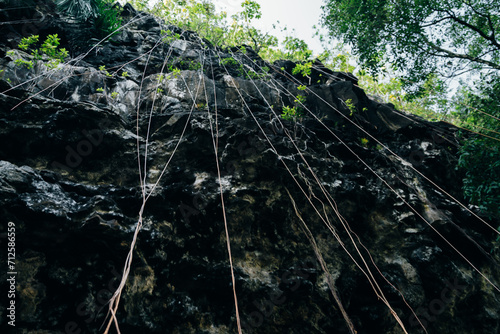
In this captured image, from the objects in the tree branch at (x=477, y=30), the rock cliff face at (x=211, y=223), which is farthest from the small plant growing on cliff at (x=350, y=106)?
the tree branch at (x=477, y=30)

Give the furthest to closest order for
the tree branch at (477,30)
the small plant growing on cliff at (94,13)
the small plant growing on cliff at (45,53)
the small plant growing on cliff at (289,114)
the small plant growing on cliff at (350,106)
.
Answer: the tree branch at (477,30), the small plant growing on cliff at (94,13), the small plant growing on cliff at (350,106), the small plant growing on cliff at (289,114), the small plant growing on cliff at (45,53)

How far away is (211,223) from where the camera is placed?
2.22 m

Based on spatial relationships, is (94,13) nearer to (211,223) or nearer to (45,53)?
(45,53)

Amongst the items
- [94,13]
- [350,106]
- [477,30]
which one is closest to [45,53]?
[94,13]

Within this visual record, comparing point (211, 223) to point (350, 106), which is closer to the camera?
point (211, 223)

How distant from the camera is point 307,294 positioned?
2.09m

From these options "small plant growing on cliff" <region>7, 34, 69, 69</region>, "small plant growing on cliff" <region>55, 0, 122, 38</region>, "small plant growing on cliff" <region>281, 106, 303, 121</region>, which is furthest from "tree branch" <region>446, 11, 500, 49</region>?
"small plant growing on cliff" <region>7, 34, 69, 69</region>

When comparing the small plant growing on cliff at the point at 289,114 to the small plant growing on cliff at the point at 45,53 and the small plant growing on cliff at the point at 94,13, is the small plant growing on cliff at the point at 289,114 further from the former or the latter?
the small plant growing on cliff at the point at 94,13

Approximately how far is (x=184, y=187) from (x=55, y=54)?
2.99 meters

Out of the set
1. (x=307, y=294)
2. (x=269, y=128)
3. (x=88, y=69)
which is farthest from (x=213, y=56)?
(x=307, y=294)

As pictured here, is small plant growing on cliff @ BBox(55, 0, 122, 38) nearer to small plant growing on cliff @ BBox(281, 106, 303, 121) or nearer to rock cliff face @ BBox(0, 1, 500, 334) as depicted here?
rock cliff face @ BBox(0, 1, 500, 334)

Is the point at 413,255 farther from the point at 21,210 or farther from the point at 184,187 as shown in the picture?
the point at 21,210

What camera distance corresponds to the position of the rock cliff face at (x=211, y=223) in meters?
1.74

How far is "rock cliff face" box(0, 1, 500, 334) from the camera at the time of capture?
5.71 feet
